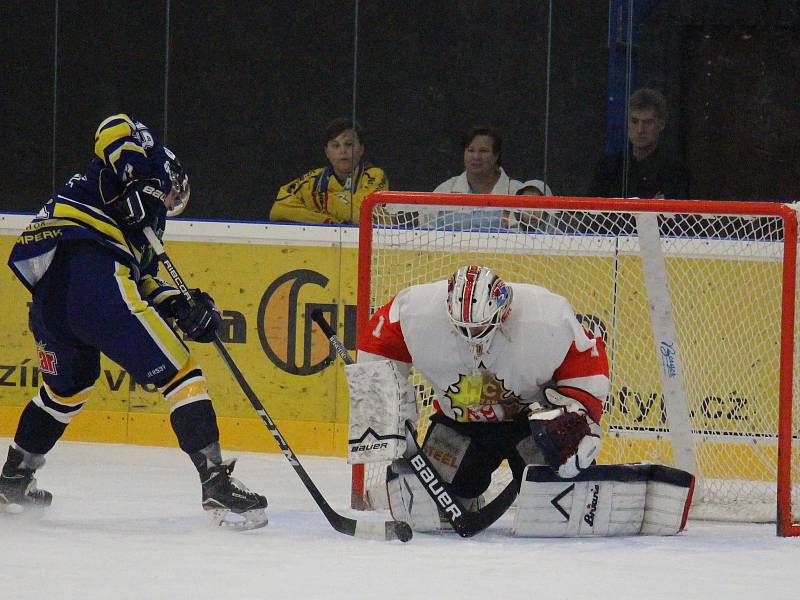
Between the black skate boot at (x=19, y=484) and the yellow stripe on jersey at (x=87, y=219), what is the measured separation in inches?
26.6

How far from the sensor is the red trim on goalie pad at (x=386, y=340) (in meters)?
3.83

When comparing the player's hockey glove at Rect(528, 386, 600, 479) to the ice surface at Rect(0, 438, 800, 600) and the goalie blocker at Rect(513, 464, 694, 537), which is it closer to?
the goalie blocker at Rect(513, 464, 694, 537)

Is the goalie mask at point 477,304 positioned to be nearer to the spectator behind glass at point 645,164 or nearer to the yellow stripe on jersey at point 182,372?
the yellow stripe on jersey at point 182,372

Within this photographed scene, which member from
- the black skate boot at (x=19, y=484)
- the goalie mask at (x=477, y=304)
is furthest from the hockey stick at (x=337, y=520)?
the black skate boot at (x=19, y=484)

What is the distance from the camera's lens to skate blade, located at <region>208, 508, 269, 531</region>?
12.2 feet

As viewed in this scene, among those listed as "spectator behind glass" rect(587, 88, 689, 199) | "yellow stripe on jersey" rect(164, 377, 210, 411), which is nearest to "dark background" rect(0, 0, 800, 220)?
"spectator behind glass" rect(587, 88, 689, 199)

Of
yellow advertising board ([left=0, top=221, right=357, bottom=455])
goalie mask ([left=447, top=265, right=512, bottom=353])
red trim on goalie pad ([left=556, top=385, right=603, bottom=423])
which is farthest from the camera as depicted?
yellow advertising board ([left=0, top=221, right=357, bottom=455])

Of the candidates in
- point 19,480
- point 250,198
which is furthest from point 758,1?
point 19,480

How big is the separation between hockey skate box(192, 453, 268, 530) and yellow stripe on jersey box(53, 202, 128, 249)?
2.12 ft

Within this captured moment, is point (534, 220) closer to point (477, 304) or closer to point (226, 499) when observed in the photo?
point (477, 304)

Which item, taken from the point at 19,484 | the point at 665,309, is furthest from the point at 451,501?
the point at 19,484

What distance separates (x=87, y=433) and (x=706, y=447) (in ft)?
7.61

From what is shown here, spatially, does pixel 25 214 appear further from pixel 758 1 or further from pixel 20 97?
pixel 758 1

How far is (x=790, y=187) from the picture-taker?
529 centimetres
